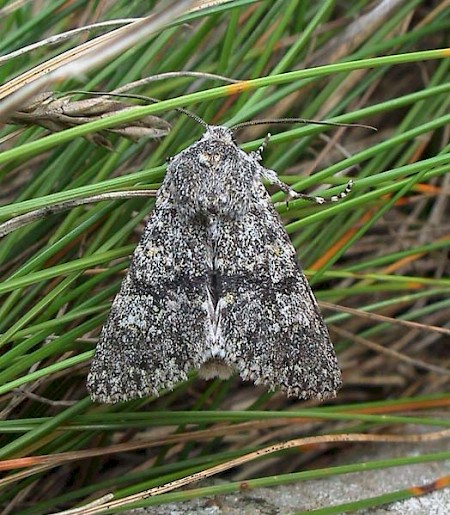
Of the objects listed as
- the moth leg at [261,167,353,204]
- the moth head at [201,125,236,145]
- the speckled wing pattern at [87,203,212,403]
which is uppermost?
the moth head at [201,125,236,145]

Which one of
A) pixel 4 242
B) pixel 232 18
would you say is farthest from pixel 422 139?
pixel 4 242

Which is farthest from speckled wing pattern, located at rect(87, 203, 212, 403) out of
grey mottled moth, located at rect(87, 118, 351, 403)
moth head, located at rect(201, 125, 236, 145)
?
moth head, located at rect(201, 125, 236, 145)

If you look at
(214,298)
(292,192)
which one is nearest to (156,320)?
(214,298)

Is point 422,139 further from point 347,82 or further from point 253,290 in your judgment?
point 253,290

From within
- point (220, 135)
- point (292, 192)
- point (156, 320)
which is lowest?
point (156, 320)

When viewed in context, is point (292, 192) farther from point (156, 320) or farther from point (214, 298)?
point (156, 320)

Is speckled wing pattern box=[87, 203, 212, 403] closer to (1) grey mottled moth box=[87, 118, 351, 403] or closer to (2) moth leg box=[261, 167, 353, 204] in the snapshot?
(1) grey mottled moth box=[87, 118, 351, 403]

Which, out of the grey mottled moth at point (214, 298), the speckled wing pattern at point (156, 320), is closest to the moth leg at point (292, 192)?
the grey mottled moth at point (214, 298)

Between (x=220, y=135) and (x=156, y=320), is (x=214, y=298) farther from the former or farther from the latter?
(x=220, y=135)

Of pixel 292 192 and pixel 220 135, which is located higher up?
pixel 220 135

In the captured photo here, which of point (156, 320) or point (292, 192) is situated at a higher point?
point (292, 192)
